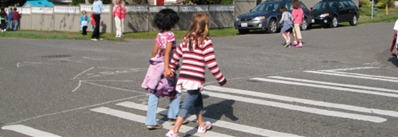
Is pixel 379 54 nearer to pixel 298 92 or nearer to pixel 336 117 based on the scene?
pixel 298 92

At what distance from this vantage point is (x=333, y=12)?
80.4 feet

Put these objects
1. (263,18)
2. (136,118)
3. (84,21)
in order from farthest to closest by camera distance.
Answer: (84,21)
(263,18)
(136,118)

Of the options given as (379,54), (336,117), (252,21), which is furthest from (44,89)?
(252,21)

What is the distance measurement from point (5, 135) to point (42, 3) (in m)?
38.9

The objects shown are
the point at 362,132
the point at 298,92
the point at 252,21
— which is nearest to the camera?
the point at 362,132

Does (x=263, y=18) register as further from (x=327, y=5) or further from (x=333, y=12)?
(x=327, y=5)

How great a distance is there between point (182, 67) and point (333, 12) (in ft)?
70.8

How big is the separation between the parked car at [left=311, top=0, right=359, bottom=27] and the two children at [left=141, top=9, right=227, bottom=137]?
19823 mm

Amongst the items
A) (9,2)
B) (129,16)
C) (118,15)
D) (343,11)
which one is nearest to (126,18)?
(129,16)

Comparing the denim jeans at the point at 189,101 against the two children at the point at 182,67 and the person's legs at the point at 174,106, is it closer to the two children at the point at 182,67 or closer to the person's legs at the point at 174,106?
the two children at the point at 182,67

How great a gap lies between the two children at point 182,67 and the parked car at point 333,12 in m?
19.8

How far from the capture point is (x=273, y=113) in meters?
6.01

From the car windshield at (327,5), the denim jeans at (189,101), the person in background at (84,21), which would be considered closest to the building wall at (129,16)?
the person in background at (84,21)

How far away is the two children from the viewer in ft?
15.3
